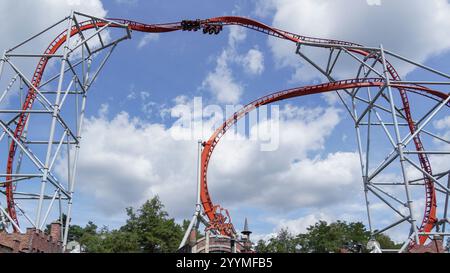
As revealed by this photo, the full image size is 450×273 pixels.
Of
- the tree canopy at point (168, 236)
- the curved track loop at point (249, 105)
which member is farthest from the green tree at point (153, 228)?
→ the curved track loop at point (249, 105)

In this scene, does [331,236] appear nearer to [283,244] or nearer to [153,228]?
[283,244]

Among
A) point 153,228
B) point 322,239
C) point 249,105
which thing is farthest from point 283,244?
point 249,105

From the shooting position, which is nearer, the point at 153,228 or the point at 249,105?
the point at 249,105

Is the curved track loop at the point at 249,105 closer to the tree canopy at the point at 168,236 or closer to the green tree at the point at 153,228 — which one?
the tree canopy at the point at 168,236

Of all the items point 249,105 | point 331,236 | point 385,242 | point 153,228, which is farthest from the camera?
point 385,242

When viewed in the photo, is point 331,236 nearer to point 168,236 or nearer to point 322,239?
point 322,239

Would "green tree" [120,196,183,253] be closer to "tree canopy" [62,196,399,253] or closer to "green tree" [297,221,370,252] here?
"tree canopy" [62,196,399,253]

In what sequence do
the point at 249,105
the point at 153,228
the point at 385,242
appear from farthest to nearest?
the point at 385,242 < the point at 153,228 < the point at 249,105
